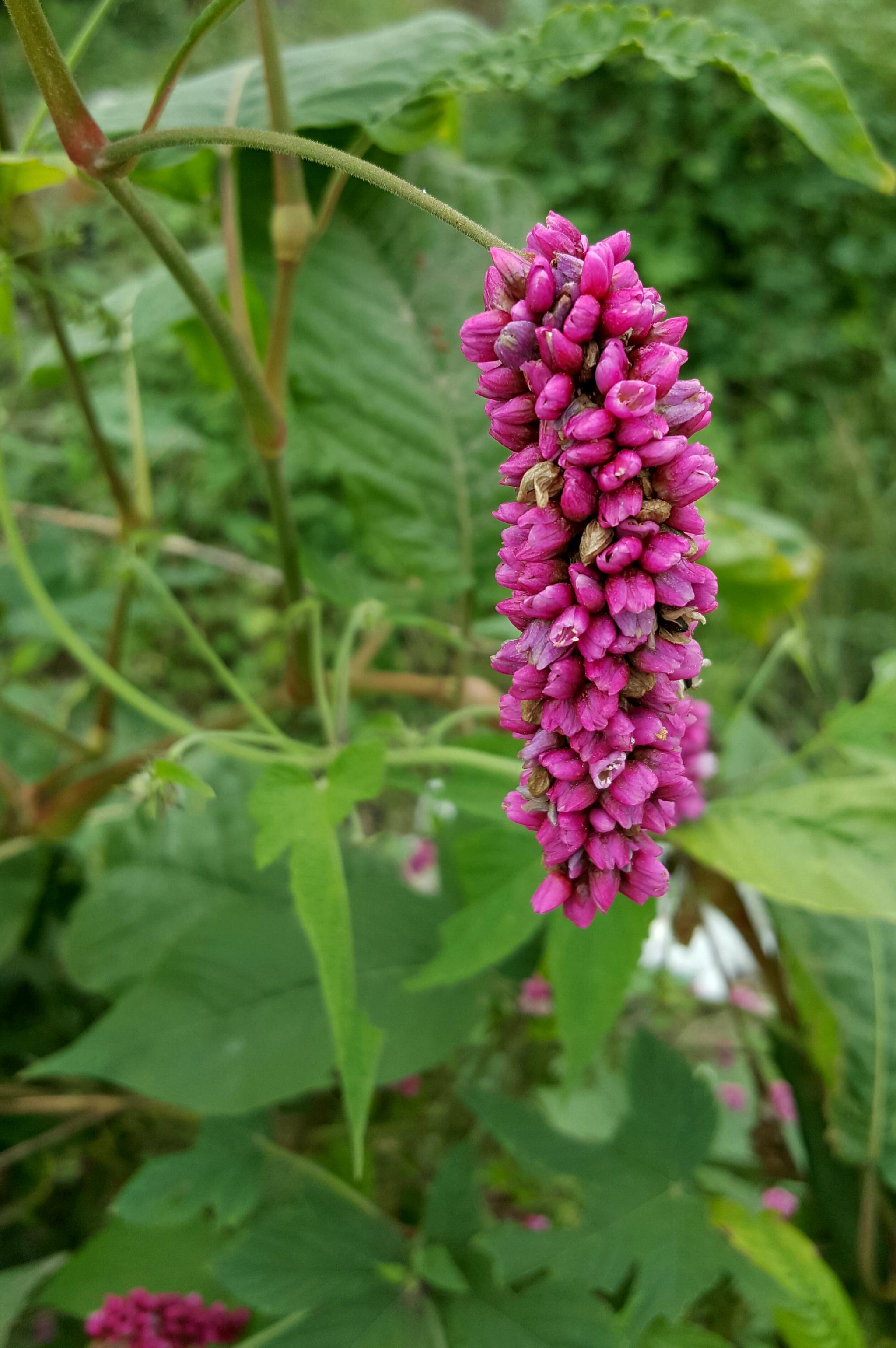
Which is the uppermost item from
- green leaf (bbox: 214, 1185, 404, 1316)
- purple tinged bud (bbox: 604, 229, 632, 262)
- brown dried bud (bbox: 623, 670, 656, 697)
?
purple tinged bud (bbox: 604, 229, 632, 262)

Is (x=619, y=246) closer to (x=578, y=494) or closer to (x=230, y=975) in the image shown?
(x=578, y=494)

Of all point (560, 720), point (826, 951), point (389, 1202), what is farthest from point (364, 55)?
point (389, 1202)

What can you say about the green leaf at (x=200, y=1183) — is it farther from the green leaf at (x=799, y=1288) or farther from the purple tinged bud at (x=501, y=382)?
the purple tinged bud at (x=501, y=382)

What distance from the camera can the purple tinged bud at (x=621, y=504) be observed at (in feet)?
1.00

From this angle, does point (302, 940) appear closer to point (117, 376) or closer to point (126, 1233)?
point (126, 1233)

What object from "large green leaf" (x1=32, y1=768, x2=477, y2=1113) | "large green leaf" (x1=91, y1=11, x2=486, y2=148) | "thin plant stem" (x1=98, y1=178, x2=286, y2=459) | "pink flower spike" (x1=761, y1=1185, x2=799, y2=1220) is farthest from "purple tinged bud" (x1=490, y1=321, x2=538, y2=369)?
"pink flower spike" (x1=761, y1=1185, x2=799, y2=1220)

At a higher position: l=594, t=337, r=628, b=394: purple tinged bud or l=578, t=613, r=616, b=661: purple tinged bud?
l=594, t=337, r=628, b=394: purple tinged bud

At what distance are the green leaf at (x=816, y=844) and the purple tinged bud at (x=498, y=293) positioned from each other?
0.37m

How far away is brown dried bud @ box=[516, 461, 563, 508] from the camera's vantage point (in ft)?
1.02

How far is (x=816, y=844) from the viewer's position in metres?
0.58

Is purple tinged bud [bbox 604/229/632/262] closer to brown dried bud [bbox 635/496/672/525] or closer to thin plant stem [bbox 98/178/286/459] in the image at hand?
brown dried bud [bbox 635/496/672/525]

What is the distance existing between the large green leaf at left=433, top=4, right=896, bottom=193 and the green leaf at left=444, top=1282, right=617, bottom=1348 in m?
0.68

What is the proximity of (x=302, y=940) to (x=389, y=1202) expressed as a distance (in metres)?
0.34

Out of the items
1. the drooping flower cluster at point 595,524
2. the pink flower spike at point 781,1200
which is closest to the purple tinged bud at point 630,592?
the drooping flower cluster at point 595,524
